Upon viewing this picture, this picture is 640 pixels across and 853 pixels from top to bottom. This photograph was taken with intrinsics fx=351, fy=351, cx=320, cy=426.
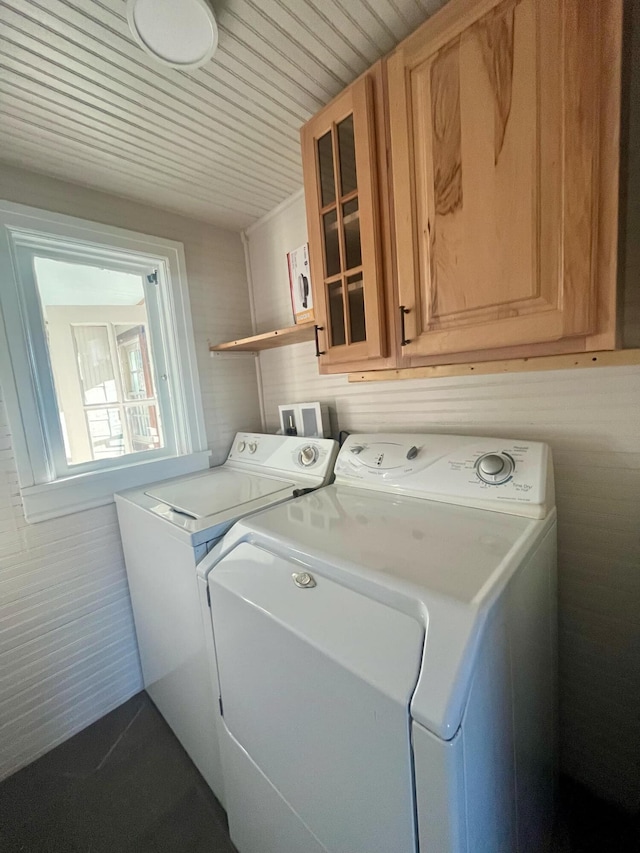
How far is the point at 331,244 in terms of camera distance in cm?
125

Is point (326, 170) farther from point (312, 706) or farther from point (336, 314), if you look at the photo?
point (312, 706)

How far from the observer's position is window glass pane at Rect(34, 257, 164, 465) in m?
1.57

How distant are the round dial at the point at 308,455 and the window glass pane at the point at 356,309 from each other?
1.76 feet

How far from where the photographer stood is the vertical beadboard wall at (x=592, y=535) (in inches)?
40.6

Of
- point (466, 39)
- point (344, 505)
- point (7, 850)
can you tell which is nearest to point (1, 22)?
point (466, 39)

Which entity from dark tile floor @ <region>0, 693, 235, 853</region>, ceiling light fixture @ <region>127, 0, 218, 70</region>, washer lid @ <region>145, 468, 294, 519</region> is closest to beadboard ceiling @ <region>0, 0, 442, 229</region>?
ceiling light fixture @ <region>127, 0, 218, 70</region>

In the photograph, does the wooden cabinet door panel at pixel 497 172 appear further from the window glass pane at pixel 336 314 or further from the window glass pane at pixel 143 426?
the window glass pane at pixel 143 426

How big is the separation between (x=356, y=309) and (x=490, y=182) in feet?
1.62

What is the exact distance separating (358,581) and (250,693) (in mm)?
458

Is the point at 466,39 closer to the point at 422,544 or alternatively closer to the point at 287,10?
the point at 287,10

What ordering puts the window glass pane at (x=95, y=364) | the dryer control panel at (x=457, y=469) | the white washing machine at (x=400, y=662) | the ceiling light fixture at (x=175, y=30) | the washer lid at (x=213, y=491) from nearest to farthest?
the white washing machine at (x=400, y=662), the ceiling light fixture at (x=175, y=30), the dryer control panel at (x=457, y=469), the washer lid at (x=213, y=491), the window glass pane at (x=95, y=364)

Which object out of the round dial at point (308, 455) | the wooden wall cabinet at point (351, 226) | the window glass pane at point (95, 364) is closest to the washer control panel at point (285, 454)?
the round dial at point (308, 455)

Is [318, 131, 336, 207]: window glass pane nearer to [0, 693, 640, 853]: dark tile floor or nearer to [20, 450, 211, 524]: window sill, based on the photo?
[20, 450, 211, 524]: window sill

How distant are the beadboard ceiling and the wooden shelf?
2.37 feet
